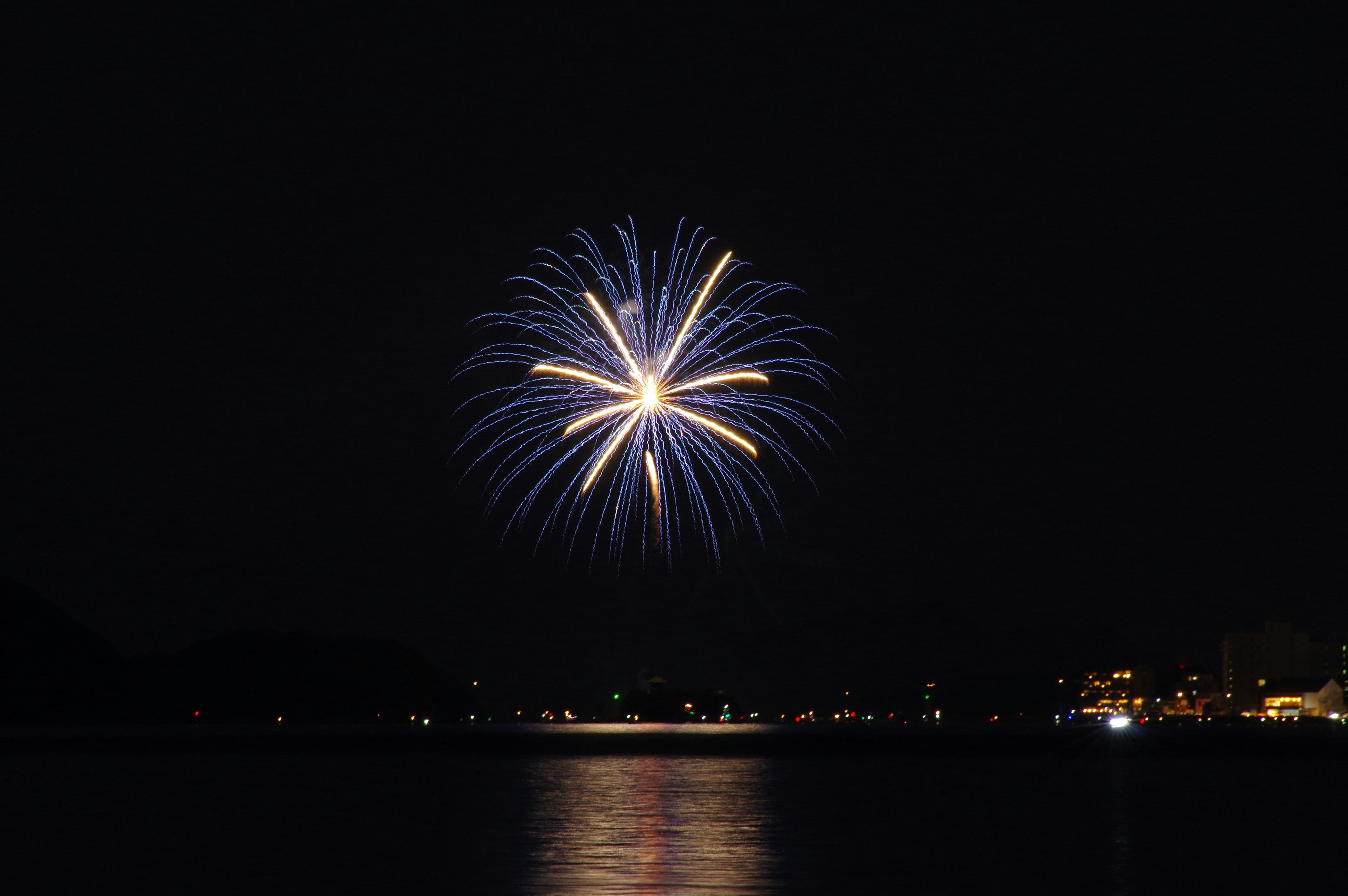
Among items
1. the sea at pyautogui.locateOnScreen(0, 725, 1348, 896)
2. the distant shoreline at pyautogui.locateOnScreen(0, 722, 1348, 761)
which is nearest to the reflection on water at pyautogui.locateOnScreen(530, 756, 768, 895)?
the sea at pyautogui.locateOnScreen(0, 725, 1348, 896)

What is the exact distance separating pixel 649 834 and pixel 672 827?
9.07 feet

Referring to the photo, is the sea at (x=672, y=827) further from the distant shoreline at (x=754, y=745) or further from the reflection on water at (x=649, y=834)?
the distant shoreline at (x=754, y=745)

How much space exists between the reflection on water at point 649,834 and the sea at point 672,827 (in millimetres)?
177

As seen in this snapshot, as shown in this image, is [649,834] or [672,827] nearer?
[649,834]

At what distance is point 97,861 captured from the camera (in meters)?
38.3

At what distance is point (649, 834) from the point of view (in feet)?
152

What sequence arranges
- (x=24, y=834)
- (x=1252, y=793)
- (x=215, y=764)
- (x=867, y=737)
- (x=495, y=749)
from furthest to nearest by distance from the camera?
(x=867, y=737) → (x=495, y=749) → (x=215, y=764) → (x=1252, y=793) → (x=24, y=834)

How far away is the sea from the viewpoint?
3438 cm

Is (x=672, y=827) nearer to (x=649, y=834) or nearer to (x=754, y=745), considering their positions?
(x=649, y=834)

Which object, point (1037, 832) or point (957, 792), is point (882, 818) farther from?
point (957, 792)

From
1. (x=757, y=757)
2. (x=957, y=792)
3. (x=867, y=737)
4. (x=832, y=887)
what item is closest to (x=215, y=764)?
(x=757, y=757)

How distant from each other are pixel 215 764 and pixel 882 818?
62.5 m

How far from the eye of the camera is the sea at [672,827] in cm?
3438

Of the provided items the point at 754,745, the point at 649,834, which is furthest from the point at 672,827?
the point at 754,745
